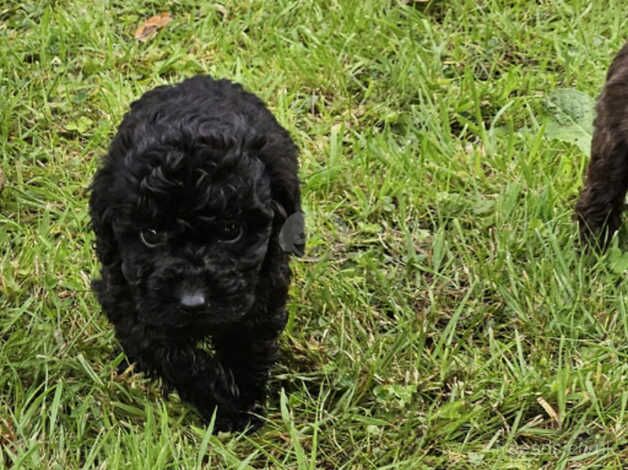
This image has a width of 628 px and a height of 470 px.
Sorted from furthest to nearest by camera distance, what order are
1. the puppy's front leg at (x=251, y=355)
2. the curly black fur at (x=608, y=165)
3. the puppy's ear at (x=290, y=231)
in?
1. the curly black fur at (x=608, y=165)
2. the puppy's front leg at (x=251, y=355)
3. the puppy's ear at (x=290, y=231)

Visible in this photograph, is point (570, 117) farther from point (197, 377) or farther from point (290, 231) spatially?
point (197, 377)

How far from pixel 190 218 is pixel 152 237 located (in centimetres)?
14

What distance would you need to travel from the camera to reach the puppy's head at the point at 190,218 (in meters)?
2.88

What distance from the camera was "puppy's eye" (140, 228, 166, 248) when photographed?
2.96 m

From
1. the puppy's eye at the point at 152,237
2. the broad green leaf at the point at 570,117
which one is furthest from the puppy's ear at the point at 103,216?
the broad green leaf at the point at 570,117

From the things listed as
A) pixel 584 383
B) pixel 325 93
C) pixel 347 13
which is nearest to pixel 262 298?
pixel 584 383

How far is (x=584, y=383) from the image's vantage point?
137 inches

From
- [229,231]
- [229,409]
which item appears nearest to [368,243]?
[229,409]

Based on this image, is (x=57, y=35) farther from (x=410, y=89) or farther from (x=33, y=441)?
(x=33, y=441)

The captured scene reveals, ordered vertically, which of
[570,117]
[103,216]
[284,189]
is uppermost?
[284,189]

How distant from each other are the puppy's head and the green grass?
0.46 m

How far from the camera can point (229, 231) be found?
298cm

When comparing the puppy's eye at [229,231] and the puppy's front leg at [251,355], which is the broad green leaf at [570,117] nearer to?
the puppy's front leg at [251,355]

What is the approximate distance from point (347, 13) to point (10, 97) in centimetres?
154
